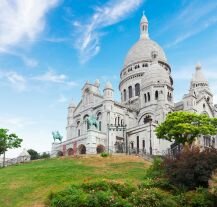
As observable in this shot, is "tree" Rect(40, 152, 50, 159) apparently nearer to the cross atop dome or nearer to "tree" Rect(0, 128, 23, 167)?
"tree" Rect(0, 128, 23, 167)

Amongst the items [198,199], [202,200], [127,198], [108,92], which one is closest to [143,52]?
[108,92]

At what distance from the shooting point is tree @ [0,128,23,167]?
2485 inches

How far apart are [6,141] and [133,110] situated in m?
27.8

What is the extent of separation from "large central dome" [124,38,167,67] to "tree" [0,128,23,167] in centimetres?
3818

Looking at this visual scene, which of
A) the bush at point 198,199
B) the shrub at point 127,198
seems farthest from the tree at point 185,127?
the bush at point 198,199

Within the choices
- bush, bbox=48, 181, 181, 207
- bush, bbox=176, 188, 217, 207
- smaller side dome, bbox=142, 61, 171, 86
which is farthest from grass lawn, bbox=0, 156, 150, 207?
smaller side dome, bbox=142, 61, 171, 86

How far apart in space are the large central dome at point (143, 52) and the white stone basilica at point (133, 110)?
0.77ft

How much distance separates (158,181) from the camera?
32969 millimetres

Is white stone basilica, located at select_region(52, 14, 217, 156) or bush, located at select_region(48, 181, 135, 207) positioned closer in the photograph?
bush, located at select_region(48, 181, 135, 207)

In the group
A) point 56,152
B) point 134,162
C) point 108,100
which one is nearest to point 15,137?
point 56,152

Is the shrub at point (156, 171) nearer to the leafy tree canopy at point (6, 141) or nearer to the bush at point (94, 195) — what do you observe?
the bush at point (94, 195)

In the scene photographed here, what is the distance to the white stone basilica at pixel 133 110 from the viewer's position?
225 ft

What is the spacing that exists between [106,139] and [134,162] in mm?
21430

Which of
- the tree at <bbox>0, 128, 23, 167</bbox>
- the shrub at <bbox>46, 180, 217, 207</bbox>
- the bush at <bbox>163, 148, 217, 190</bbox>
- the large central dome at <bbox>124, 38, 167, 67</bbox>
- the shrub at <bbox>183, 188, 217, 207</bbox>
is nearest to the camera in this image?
the shrub at <bbox>183, 188, 217, 207</bbox>
